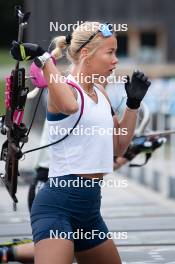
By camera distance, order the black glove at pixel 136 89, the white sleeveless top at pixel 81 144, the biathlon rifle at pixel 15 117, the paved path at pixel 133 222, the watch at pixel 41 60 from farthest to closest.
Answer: the paved path at pixel 133 222
the black glove at pixel 136 89
the biathlon rifle at pixel 15 117
the white sleeveless top at pixel 81 144
the watch at pixel 41 60

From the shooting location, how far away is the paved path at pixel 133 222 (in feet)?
30.3

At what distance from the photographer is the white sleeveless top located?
236 inches

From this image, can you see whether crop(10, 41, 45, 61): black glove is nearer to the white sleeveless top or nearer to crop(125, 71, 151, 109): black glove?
the white sleeveless top

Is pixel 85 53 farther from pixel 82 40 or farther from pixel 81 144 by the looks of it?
pixel 81 144

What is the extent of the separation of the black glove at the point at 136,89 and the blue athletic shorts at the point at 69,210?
594 mm

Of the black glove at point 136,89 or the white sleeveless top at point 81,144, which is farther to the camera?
the black glove at point 136,89

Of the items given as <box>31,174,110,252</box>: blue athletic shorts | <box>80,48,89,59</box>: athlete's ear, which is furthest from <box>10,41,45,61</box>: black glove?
<box>31,174,110,252</box>: blue athletic shorts

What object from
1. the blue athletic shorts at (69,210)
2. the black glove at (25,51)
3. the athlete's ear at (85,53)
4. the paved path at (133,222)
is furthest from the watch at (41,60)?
the paved path at (133,222)

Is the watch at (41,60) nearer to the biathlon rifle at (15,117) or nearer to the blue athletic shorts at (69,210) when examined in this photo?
the biathlon rifle at (15,117)

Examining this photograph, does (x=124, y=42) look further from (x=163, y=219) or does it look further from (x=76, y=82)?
→ (x=76, y=82)

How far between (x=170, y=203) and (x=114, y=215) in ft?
5.11


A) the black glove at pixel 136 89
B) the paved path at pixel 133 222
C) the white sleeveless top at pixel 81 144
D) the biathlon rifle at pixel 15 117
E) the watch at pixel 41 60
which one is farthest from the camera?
the paved path at pixel 133 222

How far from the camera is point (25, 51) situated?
19.3ft

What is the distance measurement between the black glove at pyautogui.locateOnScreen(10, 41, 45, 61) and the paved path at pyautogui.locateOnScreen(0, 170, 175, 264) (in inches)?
77.4
